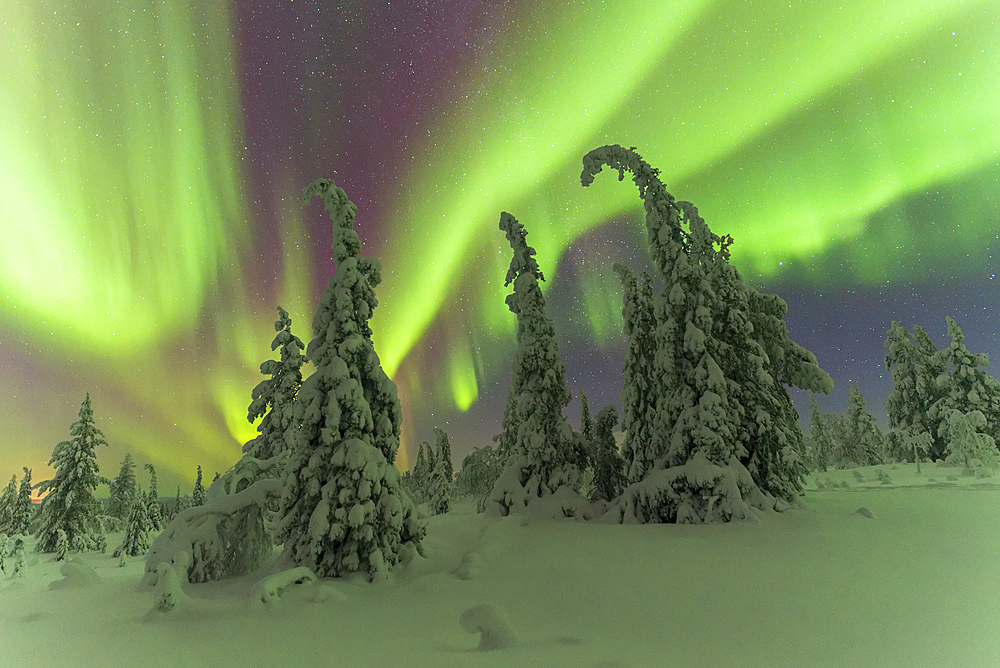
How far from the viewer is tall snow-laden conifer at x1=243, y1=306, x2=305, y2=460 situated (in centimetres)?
2356

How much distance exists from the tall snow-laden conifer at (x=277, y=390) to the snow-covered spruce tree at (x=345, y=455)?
1359 cm

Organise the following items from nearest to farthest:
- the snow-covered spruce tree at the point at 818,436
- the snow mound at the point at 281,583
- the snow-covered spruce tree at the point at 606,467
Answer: the snow mound at the point at 281,583
the snow-covered spruce tree at the point at 606,467
the snow-covered spruce tree at the point at 818,436

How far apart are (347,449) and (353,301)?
3711 millimetres

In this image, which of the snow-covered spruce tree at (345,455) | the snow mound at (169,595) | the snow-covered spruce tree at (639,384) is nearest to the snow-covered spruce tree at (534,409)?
the snow-covered spruce tree at (639,384)

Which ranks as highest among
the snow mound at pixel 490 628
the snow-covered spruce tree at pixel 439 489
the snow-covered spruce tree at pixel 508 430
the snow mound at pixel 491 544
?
the snow-covered spruce tree at pixel 508 430

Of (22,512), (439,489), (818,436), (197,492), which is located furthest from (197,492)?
(818,436)

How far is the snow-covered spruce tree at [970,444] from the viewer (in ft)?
79.0

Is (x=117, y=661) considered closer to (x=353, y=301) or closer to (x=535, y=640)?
(x=535, y=640)

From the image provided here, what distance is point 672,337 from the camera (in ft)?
52.1

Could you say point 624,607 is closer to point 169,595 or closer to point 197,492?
point 169,595

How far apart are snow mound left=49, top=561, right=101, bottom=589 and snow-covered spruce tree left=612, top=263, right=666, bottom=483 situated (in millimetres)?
15788

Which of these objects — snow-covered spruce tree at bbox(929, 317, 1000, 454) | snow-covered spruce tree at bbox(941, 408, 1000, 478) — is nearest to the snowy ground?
snow-covered spruce tree at bbox(941, 408, 1000, 478)

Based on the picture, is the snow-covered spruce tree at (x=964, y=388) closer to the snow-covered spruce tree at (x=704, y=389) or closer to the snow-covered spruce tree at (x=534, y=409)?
the snow-covered spruce tree at (x=704, y=389)

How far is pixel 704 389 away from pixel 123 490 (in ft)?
219
